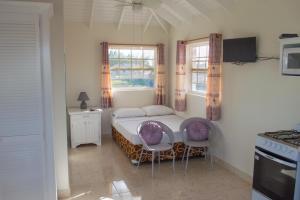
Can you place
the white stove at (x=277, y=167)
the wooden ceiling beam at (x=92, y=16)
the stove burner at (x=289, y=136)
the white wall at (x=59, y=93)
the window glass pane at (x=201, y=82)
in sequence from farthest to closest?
the window glass pane at (x=201, y=82)
the wooden ceiling beam at (x=92, y=16)
the white wall at (x=59, y=93)
the stove burner at (x=289, y=136)
the white stove at (x=277, y=167)

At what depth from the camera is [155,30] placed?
6445 millimetres

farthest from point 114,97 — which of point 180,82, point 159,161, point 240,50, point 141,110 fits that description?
point 240,50

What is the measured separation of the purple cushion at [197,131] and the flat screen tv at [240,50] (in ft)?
3.65

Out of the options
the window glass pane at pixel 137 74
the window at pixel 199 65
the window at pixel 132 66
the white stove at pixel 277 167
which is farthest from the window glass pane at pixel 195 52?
the white stove at pixel 277 167

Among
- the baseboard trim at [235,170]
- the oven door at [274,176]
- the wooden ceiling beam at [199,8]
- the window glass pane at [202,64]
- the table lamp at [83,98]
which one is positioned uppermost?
the wooden ceiling beam at [199,8]

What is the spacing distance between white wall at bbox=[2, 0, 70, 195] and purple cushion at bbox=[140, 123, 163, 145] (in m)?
1.29

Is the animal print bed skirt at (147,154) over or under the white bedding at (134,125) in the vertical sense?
under

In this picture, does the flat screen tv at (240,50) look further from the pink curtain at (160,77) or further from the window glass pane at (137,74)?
the window glass pane at (137,74)

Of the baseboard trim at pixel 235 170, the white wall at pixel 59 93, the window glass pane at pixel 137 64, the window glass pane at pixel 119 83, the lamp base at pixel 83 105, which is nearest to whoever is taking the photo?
the white wall at pixel 59 93

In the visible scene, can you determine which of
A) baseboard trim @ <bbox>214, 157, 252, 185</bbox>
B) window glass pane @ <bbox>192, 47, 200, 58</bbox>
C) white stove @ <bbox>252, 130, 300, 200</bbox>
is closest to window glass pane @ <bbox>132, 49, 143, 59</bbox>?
window glass pane @ <bbox>192, 47, 200, 58</bbox>

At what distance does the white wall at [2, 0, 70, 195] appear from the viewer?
3285 millimetres

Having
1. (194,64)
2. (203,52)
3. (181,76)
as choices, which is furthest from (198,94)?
(203,52)

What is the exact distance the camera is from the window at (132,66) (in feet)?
20.7

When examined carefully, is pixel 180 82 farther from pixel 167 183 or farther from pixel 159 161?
pixel 167 183
